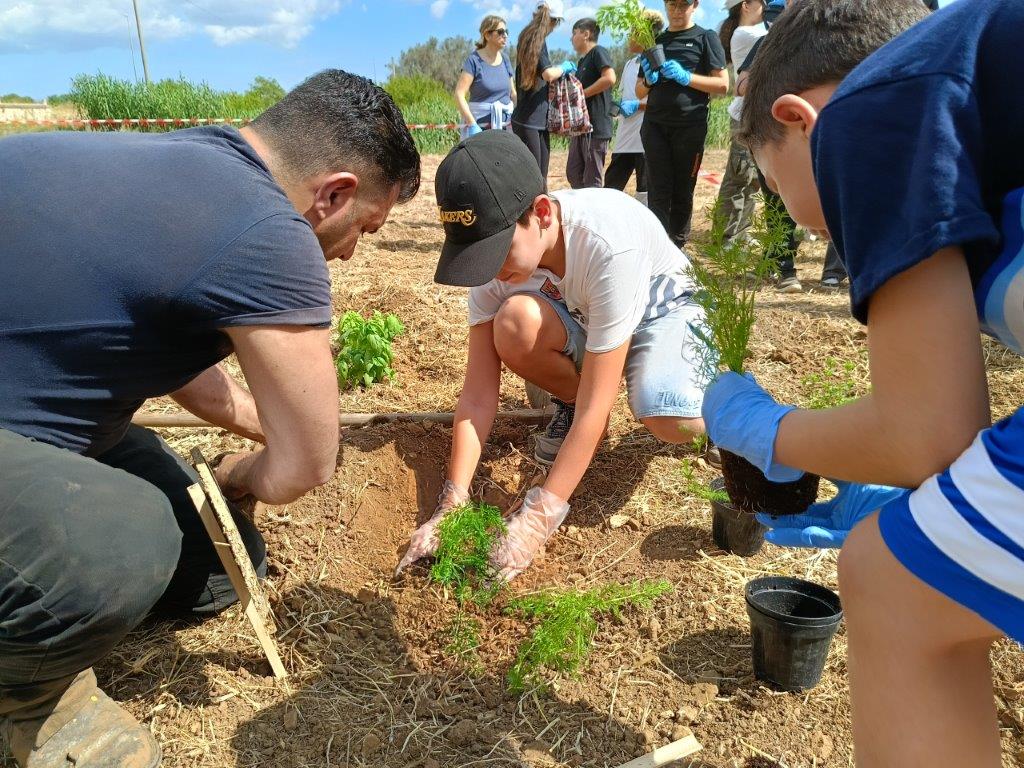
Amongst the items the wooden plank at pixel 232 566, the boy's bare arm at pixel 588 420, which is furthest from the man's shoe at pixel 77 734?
the boy's bare arm at pixel 588 420

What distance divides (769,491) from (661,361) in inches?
42.7

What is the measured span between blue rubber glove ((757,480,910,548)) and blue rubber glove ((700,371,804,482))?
0.24 meters

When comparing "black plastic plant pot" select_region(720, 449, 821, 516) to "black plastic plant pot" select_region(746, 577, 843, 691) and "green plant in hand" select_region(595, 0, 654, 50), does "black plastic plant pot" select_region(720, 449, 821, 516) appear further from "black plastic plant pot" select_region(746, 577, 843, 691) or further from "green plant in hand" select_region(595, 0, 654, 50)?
"green plant in hand" select_region(595, 0, 654, 50)

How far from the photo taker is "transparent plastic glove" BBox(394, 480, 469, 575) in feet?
8.03

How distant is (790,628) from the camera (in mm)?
1828

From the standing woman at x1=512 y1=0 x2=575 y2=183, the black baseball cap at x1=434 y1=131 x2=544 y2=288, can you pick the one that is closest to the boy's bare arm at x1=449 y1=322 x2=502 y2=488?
the black baseball cap at x1=434 y1=131 x2=544 y2=288

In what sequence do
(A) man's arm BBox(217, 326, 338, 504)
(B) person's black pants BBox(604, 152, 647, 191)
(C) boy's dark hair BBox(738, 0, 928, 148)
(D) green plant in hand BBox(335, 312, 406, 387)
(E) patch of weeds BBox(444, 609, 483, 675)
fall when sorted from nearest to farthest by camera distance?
(C) boy's dark hair BBox(738, 0, 928, 148) → (A) man's arm BBox(217, 326, 338, 504) → (E) patch of weeds BBox(444, 609, 483, 675) → (D) green plant in hand BBox(335, 312, 406, 387) → (B) person's black pants BBox(604, 152, 647, 191)

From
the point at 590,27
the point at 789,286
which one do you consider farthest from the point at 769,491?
the point at 590,27

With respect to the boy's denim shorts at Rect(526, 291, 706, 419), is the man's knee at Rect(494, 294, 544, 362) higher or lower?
higher

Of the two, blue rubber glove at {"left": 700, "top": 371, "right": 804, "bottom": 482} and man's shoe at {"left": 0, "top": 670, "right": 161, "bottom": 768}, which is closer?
blue rubber glove at {"left": 700, "top": 371, "right": 804, "bottom": 482}

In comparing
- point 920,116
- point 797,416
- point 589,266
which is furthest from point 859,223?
point 589,266

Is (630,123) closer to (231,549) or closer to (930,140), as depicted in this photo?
(231,549)

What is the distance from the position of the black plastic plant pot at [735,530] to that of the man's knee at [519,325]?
84 cm

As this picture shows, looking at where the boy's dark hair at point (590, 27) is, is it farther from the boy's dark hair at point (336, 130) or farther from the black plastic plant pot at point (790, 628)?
the black plastic plant pot at point (790, 628)
